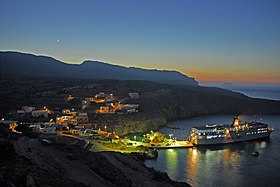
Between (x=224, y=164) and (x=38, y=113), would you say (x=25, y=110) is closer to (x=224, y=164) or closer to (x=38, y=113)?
(x=38, y=113)

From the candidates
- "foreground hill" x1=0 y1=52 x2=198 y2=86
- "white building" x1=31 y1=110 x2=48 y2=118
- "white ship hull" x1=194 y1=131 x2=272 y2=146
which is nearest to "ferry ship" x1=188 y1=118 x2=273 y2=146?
"white ship hull" x1=194 y1=131 x2=272 y2=146

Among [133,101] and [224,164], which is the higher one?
[133,101]

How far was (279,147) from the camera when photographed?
31047 mm

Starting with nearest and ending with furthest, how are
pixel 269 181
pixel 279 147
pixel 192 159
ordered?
1. pixel 269 181
2. pixel 192 159
3. pixel 279 147

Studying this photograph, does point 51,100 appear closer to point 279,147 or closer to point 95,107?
point 95,107

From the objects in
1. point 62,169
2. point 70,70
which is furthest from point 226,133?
point 70,70

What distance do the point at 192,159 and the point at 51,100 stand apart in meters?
27.7

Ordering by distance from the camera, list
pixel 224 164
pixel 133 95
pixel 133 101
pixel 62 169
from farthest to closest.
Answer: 1. pixel 133 95
2. pixel 133 101
3. pixel 224 164
4. pixel 62 169

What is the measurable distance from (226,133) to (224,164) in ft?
32.8

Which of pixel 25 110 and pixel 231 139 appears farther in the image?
pixel 25 110

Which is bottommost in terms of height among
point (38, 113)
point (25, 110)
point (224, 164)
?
point (224, 164)

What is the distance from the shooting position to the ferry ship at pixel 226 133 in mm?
31952

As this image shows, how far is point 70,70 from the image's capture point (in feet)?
369

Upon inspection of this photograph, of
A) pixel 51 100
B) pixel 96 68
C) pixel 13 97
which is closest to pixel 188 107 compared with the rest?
pixel 51 100
